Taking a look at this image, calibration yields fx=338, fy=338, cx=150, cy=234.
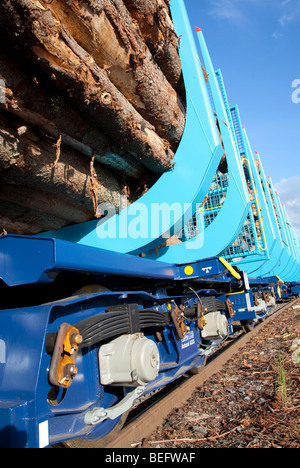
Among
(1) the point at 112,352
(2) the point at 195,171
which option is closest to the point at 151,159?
(2) the point at 195,171

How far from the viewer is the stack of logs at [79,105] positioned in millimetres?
2193

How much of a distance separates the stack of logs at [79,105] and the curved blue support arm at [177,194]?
18 centimetres

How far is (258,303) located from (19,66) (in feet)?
22.7

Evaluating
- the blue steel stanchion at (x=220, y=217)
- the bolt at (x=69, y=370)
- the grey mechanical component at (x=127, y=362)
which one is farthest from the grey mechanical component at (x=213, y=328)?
the bolt at (x=69, y=370)

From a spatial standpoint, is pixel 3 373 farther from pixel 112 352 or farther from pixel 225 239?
pixel 225 239

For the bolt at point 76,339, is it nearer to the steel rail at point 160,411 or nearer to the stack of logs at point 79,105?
the steel rail at point 160,411

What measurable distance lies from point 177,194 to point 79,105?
138 centimetres

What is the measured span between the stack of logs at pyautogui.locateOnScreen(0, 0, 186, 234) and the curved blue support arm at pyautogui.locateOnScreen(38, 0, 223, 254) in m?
0.18

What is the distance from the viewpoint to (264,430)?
2.53 metres

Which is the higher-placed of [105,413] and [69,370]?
[69,370]

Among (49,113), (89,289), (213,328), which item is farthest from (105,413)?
(213,328)

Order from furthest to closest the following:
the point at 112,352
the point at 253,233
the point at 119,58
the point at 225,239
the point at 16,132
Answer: the point at 253,233, the point at 225,239, the point at 119,58, the point at 16,132, the point at 112,352

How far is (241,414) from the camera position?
2.94 m

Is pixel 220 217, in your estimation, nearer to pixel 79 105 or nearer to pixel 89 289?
pixel 79 105
